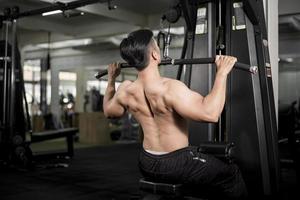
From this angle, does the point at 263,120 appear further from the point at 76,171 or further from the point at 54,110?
the point at 54,110

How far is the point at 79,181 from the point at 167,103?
290 cm

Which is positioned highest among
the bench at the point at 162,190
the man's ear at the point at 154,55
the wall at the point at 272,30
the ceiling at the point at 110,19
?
the ceiling at the point at 110,19

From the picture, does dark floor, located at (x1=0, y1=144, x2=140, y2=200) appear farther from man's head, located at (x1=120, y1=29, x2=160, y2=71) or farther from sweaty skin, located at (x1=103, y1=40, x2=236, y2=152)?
man's head, located at (x1=120, y1=29, x2=160, y2=71)

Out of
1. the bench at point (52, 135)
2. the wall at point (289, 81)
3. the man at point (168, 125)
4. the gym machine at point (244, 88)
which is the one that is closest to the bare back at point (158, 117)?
the man at point (168, 125)

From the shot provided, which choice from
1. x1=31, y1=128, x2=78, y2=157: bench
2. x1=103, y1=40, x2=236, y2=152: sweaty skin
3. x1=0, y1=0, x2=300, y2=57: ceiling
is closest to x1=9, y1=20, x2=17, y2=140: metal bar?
x1=31, y1=128, x2=78, y2=157: bench

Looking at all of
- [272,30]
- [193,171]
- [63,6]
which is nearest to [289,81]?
[63,6]

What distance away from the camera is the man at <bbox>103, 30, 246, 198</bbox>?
1.91 meters

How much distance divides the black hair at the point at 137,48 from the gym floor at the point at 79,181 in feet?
4.32

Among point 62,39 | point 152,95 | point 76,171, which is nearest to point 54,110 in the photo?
point 62,39

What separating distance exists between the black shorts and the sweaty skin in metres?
0.06

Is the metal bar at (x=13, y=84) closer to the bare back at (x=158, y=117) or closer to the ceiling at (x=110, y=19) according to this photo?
the ceiling at (x=110, y=19)

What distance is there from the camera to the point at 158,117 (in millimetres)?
1995

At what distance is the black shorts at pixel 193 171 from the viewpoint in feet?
6.45

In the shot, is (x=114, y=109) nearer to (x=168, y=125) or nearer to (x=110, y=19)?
(x=168, y=125)
